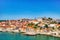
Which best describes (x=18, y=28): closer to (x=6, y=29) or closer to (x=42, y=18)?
(x=6, y=29)

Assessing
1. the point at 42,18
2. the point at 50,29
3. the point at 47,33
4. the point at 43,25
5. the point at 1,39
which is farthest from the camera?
the point at 42,18

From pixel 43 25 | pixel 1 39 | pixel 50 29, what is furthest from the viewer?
pixel 43 25

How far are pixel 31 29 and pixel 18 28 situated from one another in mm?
1176

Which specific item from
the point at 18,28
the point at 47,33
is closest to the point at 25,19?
the point at 18,28

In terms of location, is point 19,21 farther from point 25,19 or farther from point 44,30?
point 44,30

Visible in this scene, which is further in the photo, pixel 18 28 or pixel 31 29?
pixel 18 28

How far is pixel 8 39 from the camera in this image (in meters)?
7.84

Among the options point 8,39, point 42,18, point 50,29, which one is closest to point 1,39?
point 8,39

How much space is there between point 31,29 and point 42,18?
3.12m

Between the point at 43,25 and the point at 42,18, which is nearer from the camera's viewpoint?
the point at 43,25

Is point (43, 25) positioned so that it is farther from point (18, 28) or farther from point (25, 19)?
point (25, 19)

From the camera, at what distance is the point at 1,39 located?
783 centimetres

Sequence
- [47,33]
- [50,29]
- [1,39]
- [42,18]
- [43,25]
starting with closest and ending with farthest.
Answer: [1,39]
[47,33]
[50,29]
[43,25]
[42,18]

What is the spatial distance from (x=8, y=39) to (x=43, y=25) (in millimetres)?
3945
